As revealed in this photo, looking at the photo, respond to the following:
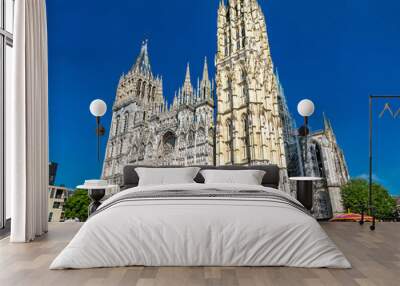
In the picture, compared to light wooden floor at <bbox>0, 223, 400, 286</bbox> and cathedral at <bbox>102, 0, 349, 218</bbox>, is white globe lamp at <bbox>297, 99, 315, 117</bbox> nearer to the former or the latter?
cathedral at <bbox>102, 0, 349, 218</bbox>

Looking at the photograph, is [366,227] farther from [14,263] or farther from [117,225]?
[14,263]

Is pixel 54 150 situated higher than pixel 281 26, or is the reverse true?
pixel 281 26

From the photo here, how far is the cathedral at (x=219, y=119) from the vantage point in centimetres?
597

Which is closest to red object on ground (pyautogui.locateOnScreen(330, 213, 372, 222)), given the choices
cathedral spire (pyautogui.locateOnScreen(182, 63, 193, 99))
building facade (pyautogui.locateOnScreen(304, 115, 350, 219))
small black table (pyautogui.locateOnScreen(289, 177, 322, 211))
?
building facade (pyautogui.locateOnScreen(304, 115, 350, 219))

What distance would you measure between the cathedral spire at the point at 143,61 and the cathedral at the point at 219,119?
0.06 feet

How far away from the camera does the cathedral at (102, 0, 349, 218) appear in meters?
5.97

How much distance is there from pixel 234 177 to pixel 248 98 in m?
3.37

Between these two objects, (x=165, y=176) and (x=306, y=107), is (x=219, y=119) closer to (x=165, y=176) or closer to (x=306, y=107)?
(x=306, y=107)

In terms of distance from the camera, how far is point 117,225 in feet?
6.66

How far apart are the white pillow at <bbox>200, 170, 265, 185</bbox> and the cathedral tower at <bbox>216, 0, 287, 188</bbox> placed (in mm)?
2211

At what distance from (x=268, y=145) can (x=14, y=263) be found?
15.9 ft

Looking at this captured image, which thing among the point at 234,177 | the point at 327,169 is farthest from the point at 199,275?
the point at 327,169

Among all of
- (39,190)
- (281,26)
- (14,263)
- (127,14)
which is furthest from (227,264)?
(127,14)

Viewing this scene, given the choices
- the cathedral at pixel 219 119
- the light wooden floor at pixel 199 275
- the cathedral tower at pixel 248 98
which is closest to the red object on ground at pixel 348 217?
the cathedral at pixel 219 119
